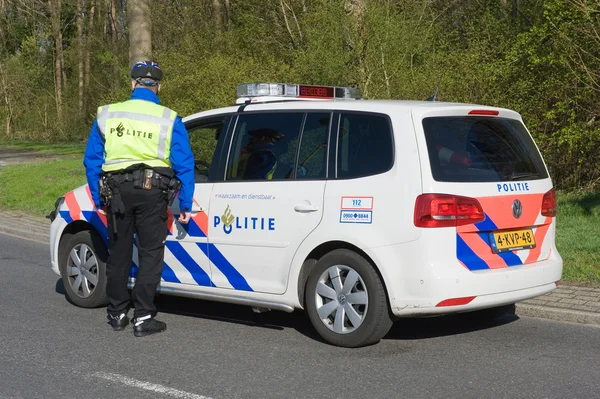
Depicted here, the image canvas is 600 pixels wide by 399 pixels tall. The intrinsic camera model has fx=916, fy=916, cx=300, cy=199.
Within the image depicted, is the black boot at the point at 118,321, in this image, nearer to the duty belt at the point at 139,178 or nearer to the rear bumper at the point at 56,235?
the duty belt at the point at 139,178

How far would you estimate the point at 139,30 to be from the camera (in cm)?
1844

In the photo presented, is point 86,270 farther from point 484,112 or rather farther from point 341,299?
point 484,112

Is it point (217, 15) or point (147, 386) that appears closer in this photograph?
point (147, 386)

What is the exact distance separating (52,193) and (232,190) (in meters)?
11.4

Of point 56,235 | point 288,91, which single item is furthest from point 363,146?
point 56,235

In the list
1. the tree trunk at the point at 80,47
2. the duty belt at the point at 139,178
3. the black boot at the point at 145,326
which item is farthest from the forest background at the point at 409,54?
the tree trunk at the point at 80,47

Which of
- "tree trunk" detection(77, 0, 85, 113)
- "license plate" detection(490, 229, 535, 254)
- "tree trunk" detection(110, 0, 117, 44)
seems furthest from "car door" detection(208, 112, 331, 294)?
"tree trunk" detection(77, 0, 85, 113)

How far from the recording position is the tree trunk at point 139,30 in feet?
60.1

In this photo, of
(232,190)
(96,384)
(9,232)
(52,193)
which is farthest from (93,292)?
(52,193)

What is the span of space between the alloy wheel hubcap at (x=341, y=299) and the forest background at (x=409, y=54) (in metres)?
7.10

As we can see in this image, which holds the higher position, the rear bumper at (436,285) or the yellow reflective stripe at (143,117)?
the yellow reflective stripe at (143,117)

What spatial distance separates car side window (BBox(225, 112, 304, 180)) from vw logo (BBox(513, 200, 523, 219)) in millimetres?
1622

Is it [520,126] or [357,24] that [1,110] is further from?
[520,126]

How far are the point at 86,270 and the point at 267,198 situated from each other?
2.06 metres
